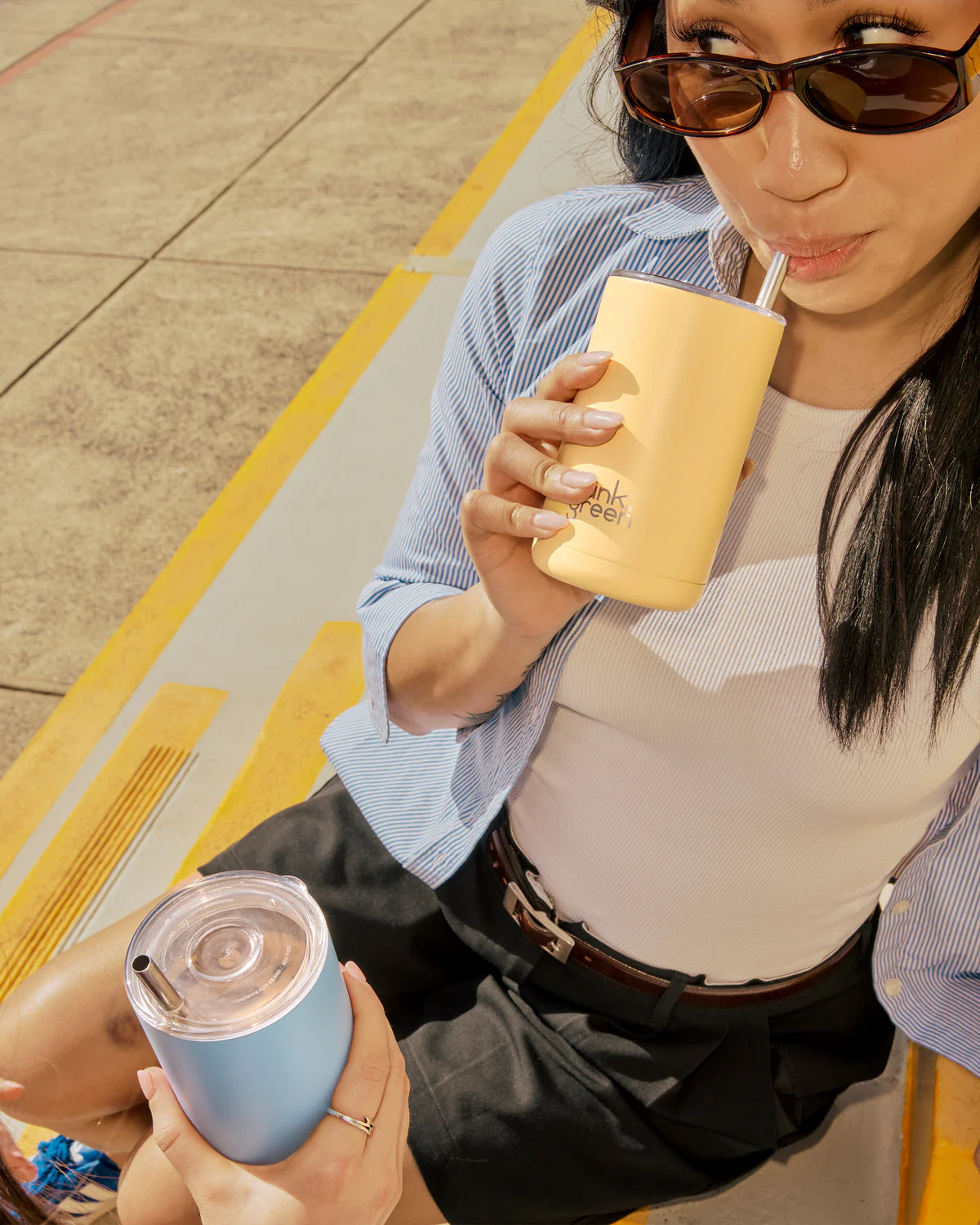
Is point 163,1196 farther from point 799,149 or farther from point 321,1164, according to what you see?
point 799,149

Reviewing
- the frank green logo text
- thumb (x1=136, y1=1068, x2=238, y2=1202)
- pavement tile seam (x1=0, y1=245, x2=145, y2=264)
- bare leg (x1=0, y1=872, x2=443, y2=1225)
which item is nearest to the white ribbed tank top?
the frank green logo text

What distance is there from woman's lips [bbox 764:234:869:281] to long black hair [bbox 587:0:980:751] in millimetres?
203

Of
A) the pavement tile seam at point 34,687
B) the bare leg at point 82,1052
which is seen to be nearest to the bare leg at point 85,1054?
the bare leg at point 82,1052

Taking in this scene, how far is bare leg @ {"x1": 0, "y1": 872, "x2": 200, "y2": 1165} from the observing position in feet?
4.93

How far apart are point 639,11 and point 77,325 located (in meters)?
3.43

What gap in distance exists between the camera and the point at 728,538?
4.45ft

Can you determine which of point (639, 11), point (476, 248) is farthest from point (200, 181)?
point (639, 11)

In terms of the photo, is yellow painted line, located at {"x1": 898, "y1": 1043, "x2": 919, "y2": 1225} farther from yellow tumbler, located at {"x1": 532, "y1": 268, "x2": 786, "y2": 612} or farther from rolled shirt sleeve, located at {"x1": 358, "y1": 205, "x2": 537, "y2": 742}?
yellow tumbler, located at {"x1": 532, "y1": 268, "x2": 786, "y2": 612}

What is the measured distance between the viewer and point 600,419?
101 cm

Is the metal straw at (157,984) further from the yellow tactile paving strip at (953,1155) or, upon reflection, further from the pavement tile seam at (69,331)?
the pavement tile seam at (69,331)

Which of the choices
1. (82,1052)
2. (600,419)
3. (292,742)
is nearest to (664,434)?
(600,419)

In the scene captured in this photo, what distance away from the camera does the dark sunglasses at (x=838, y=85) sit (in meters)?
0.96

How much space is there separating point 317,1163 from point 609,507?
1.94ft

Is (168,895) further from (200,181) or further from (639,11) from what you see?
(200,181)
